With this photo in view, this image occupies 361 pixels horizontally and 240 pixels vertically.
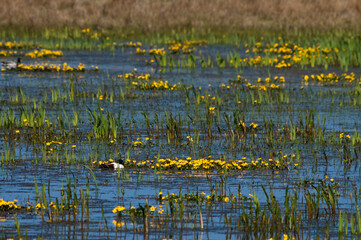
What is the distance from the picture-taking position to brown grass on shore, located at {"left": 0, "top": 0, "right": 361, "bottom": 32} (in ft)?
116

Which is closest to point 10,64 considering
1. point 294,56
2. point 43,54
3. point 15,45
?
point 43,54

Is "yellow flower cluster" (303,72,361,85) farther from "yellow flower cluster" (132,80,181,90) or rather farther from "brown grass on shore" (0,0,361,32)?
"brown grass on shore" (0,0,361,32)

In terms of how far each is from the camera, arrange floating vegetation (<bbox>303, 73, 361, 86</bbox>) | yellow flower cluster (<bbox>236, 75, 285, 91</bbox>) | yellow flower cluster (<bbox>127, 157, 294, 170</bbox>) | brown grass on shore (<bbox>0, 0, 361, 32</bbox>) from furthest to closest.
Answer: brown grass on shore (<bbox>0, 0, 361, 32</bbox>) → floating vegetation (<bbox>303, 73, 361, 86</bbox>) → yellow flower cluster (<bbox>236, 75, 285, 91</bbox>) → yellow flower cluster (<bbox>127, 157, 294, 170</bbox>)

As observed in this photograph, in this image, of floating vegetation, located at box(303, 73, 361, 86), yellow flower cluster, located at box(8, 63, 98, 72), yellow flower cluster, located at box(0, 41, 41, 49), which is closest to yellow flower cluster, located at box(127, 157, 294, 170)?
floating vegetation, located at box(303, 73, 361, 86)

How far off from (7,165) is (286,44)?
61.1ft

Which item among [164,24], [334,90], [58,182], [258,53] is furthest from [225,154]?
[164,24]

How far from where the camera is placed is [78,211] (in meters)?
8.09

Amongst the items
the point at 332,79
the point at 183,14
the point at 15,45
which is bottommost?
the point at 332,79

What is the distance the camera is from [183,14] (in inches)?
1439

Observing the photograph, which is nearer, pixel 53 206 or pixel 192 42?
pixel 53 206

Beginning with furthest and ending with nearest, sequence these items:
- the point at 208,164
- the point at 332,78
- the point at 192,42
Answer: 1. the point at 192,42
2. the point at 332,78
3. the point at 208,164

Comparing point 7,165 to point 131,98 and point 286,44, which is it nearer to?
point 131,98

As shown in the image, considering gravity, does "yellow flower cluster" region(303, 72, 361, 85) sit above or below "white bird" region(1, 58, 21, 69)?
below

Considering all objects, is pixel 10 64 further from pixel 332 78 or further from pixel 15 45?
pixel 332 78
